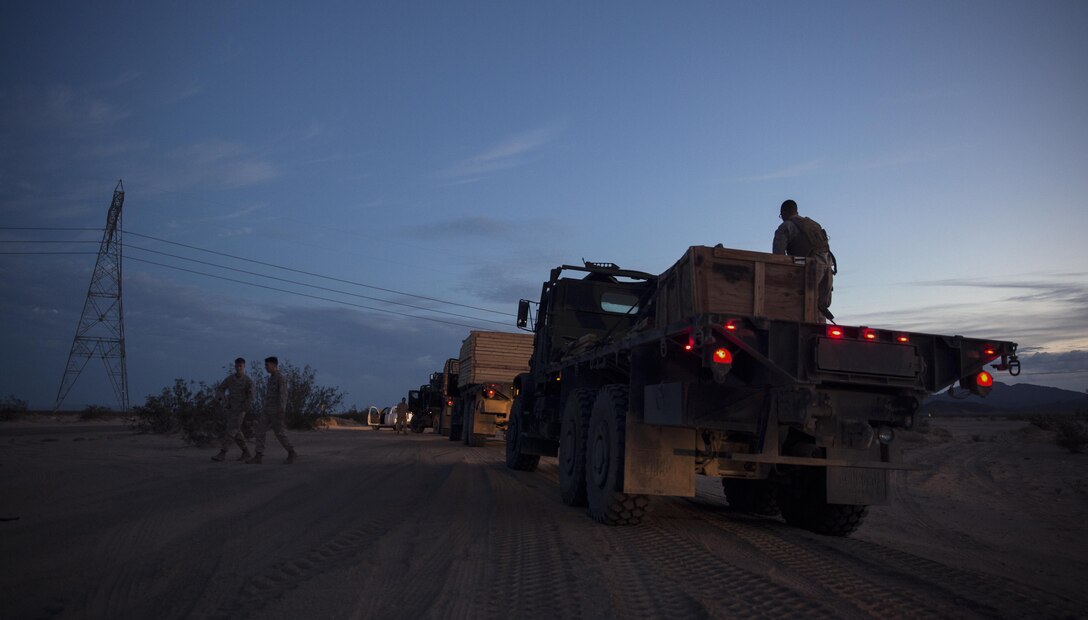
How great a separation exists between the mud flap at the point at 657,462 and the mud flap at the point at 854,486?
48.9 inches

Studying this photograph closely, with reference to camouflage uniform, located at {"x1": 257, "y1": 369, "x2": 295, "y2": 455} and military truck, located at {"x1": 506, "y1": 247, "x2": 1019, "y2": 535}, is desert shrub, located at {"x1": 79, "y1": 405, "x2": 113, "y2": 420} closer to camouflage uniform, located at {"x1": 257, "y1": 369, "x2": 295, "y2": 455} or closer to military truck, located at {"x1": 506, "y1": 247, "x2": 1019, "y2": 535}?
camouflage uniform, located at {"x1": 257, "y1": 369, "x2": 295, "y2": 455}

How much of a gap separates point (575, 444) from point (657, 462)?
70.9 inches

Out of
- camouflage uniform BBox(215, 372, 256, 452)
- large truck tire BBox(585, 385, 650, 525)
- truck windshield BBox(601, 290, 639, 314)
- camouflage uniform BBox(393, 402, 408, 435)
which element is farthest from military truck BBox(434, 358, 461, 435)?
large truck tire BBox(585, 385, 650, 525)

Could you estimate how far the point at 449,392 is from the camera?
2417 cm

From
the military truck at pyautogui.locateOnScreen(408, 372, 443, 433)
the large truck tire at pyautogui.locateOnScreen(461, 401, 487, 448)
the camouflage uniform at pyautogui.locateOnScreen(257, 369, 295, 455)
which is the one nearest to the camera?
the camouflage uniform at pyautogui.locateOnScreen(257, 369, 295, 455)

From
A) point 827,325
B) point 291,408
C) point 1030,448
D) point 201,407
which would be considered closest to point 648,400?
point 827,325

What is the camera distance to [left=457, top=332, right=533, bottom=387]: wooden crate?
20.2 m

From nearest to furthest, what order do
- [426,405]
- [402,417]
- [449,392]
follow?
[449,392] → [426,405] → [402,417]

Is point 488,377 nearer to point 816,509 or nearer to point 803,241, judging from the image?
point 816,509

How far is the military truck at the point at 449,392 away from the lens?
24.1 m

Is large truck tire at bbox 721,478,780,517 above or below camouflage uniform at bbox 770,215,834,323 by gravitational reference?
below

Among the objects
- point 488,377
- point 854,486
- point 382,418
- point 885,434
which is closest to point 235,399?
point 488,377

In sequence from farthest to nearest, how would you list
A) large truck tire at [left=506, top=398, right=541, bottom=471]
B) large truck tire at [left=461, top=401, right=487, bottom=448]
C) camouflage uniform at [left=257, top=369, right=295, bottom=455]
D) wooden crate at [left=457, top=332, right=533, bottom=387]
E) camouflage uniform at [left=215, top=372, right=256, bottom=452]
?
wooden crate at [left=457, top=332, right=533, bottom=387] → large truck tire at [left=461, top=401, right=487, bottom=448] → large truck tire at [left=506, top=398, right=541, bottom=471] → camouflage uniform at [left=215, top=372, right=256, bottom=452] → camouflage uniform at [left=257, top=369, right=295, bottom=455]

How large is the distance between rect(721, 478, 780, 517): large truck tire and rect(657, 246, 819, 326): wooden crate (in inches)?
114
